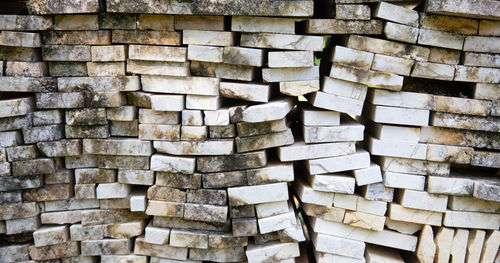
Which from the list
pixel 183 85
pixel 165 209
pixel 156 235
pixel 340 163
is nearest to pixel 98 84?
pixel 183 85

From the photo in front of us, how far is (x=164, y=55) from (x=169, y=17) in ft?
0.74

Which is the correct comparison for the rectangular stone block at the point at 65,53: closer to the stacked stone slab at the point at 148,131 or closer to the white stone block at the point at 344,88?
the stacked stone slab at the point at 148,131

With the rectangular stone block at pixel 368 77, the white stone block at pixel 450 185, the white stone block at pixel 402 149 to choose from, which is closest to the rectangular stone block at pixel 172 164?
the rectangular stone block at pixel 368 77

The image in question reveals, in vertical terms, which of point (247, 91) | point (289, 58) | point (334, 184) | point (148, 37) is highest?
point (148, 37)

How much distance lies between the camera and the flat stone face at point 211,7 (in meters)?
1.99

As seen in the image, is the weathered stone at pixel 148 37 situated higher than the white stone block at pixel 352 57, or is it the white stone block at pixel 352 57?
the weathered stone at pixel 148 37

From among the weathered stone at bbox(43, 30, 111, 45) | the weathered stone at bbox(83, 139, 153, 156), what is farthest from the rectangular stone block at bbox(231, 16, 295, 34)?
the weathered stone at bbox(83, 139, 153, 156)

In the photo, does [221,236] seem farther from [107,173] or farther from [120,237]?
[107,173]

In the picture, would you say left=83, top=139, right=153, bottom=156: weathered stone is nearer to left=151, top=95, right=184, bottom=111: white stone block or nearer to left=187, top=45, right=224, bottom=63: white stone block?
left=151, top=95, right=184, bottom=111: white stone block

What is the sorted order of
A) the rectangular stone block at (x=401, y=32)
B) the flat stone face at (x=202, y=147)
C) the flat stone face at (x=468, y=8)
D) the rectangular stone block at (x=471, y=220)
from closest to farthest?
the flat stone face at (x=468, y=8)
the rectangular stone block at (x=401, y=32)
the flat stone face at (x=202, y=147)
the rectangular stone block at (x=471, y=220)

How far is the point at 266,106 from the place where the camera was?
210 centimetres

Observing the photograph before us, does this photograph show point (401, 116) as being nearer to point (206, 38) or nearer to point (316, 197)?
point (316, 197)

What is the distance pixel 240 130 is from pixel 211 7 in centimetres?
74

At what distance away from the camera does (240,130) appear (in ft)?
7.07
